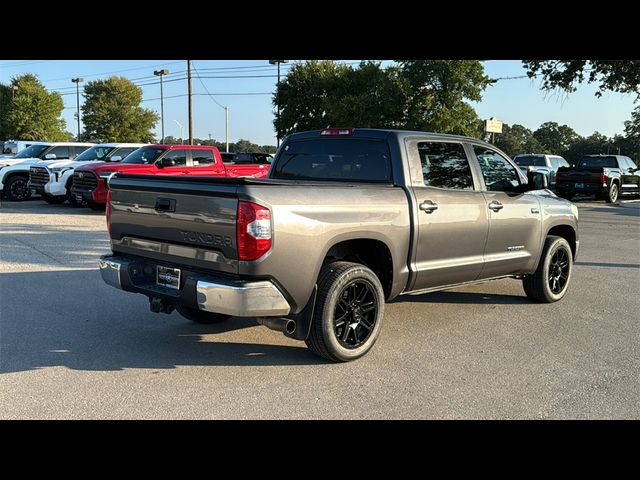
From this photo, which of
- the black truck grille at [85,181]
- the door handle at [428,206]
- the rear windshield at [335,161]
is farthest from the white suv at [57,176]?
the door handle at [428,206]

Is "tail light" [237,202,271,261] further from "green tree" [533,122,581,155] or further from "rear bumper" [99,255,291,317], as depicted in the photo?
"green tree" [533,122,581,155]

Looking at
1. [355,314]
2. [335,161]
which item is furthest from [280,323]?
[335,161]

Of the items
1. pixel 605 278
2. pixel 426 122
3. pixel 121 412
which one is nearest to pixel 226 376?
pixel 121 412

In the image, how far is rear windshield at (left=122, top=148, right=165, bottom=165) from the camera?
15859mm

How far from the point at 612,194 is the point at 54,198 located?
21.0 m

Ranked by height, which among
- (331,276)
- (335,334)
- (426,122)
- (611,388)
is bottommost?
(611,388)

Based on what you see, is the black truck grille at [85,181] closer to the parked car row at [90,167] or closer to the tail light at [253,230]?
the parked car row at [90,167]

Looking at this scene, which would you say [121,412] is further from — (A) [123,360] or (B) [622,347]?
(B) [622,347]

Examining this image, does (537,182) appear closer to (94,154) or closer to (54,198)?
(54,198)

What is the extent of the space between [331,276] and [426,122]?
45066mm

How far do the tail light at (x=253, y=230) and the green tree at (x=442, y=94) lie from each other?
4378 centimetres

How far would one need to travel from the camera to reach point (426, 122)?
157ft

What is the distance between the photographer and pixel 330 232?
4.54m
